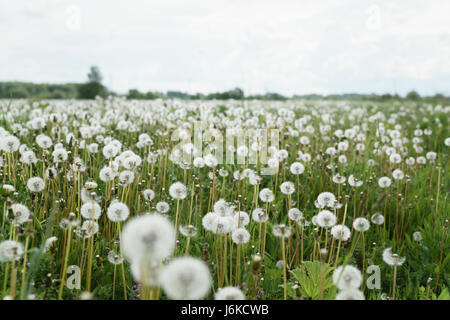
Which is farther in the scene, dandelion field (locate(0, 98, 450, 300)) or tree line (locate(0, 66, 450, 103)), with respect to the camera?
tree line (locate(0, 66, 450, 103))

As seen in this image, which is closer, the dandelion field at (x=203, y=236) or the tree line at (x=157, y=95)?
the dandelion field at (x=203, y=236)

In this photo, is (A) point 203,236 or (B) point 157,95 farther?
(B) point 157,95

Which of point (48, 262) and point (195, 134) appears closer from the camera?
point (48, 262)

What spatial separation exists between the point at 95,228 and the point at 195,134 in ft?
10.6

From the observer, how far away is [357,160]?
4.87 m

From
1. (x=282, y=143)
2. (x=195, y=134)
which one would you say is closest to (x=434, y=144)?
(x=282, y=143)
